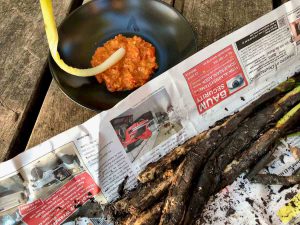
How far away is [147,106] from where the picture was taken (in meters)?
1.14

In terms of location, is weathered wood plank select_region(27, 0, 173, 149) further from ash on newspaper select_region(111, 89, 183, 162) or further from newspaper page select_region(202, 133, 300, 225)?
newspaper page select_region(202, 133, 300, 225)

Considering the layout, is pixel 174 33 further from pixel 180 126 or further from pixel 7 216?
pixel 7 216

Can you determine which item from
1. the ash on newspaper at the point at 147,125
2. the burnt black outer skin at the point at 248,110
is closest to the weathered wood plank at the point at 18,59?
the ash on newspaper at the point at 147,125

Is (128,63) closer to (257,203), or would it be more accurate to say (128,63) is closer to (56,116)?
(56,116)

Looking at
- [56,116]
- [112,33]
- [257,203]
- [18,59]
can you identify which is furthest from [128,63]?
[257,203]

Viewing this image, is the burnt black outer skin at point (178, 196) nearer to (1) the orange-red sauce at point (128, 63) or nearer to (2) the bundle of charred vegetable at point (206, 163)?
(2) the bundle of charred vegetable at point (206, 163)

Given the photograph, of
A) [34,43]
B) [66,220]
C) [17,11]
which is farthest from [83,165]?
[17,11]

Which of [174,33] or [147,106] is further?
[174,33]

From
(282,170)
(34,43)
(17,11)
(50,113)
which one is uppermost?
(17,11)

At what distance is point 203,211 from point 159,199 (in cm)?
13

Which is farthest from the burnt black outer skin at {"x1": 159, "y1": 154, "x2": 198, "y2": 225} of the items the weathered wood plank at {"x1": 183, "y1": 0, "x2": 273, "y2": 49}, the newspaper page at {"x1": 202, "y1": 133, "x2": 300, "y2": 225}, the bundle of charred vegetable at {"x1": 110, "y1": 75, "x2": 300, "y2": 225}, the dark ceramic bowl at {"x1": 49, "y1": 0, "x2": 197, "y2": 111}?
the weathered wood plank at {"x1": 183, "y1": 0, "x2": 273, "y2": 49}

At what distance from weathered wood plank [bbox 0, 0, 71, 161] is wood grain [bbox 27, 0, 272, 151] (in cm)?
7

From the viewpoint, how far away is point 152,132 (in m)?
1.15

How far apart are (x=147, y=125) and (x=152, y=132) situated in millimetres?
26
